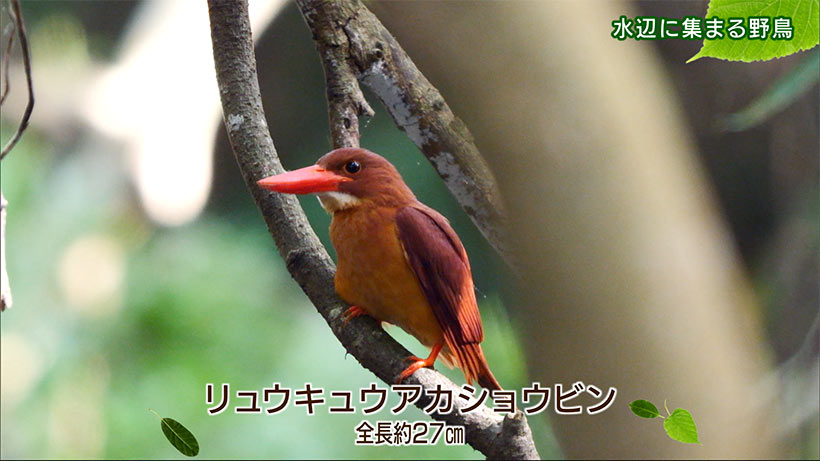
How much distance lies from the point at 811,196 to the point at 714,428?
14.4 inches

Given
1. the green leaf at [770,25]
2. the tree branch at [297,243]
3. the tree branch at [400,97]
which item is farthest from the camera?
the tree branch at [400,97]

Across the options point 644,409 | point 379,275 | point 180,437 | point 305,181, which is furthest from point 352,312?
point 644,409

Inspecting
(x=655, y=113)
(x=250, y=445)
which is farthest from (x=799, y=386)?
(x=250, y=445)

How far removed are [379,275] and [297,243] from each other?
10cm

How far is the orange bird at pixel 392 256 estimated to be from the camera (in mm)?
772

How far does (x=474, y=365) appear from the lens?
31.9 inches

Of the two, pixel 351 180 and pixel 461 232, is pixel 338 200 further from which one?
pixel 461 232

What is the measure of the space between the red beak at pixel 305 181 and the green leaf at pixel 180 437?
12.0 inches

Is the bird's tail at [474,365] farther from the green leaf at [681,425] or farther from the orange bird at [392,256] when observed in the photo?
the green leaf at [681,425]

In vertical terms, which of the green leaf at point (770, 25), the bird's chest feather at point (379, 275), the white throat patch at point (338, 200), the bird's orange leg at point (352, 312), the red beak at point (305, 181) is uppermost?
the green leaf at point (770, 25)

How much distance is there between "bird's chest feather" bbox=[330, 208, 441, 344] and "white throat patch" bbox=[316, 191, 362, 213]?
0.01m

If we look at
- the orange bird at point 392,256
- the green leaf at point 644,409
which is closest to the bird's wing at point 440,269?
the orange bird at point 392,256

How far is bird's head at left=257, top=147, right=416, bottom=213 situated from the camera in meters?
Answer: 0.78

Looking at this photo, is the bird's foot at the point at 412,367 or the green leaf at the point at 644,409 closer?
the bird's foot at the point at 412,367
